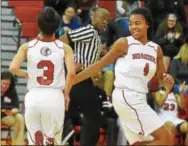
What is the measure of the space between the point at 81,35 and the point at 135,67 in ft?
4.38

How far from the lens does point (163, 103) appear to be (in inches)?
372

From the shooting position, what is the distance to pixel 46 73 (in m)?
6.79

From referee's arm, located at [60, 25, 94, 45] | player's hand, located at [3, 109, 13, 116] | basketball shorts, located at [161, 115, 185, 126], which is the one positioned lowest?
basketball shorts, located at [161, 115, 185, 126]

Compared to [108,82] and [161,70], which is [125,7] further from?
[161,70]

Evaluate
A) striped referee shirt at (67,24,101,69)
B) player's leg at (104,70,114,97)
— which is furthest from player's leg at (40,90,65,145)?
player's leg at (104,70,114,97)

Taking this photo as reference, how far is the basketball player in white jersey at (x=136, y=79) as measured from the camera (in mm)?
6168

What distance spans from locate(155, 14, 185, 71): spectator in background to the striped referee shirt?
106 inches

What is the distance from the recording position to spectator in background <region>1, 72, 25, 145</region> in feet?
29.9

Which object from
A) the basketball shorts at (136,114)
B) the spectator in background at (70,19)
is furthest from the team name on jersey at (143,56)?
the spectator in background at (70,19)

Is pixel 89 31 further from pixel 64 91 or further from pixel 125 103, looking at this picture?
pixel 125 103

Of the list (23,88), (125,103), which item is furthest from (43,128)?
(23,88)

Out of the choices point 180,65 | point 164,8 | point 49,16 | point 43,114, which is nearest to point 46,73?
point 43,114

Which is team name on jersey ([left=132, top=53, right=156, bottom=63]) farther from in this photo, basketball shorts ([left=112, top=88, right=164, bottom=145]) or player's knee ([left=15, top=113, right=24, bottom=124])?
player's knee ([left=15, top=113, right=24, bottom=124])

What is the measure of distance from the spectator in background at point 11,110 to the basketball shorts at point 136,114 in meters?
3.08
